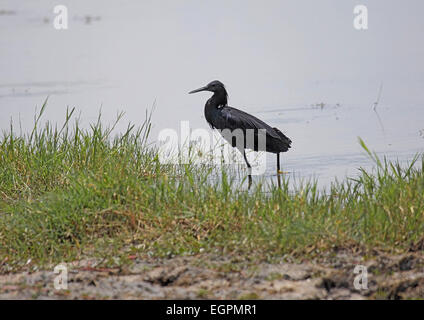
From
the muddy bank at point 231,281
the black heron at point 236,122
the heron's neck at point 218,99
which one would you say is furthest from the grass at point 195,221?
the heron's neck at point 218,99

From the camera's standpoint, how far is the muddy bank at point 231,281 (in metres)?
4.46

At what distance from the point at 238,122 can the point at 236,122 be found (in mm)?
30

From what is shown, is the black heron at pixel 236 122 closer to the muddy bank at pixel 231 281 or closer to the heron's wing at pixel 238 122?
the heron's wing at pixel 238 122

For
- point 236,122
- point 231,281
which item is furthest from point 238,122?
point 231,281

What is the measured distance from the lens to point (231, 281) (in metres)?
4.57

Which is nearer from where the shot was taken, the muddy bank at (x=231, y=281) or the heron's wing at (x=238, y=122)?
the muddy bank at (x=231, y=281)

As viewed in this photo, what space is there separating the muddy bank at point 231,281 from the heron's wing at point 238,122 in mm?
4794

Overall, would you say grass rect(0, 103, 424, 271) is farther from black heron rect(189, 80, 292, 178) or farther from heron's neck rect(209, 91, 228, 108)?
heron's neck rect(209, 91, 228, 108)

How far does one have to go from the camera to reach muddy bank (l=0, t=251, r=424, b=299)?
4461 millimetres

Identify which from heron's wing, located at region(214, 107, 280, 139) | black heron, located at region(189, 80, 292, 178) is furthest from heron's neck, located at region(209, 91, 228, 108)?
heron's wing, located at region(214, 107, 280, 139)

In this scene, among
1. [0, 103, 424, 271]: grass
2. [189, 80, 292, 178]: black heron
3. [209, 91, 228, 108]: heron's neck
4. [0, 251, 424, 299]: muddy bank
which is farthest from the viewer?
[209, 91, 228, 108]: heron's neck

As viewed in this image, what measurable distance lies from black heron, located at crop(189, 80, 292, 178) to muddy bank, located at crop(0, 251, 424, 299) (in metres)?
4.43
